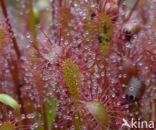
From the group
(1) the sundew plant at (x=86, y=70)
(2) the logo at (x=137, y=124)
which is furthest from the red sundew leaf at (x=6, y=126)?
(2) the logo at (x=137, y=124)

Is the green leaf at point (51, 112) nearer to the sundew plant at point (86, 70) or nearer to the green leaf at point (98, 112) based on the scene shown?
the sundew plant at point (86, 70)

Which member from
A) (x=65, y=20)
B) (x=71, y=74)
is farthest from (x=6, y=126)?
(x=65, y=20)

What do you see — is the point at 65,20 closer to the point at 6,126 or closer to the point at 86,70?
the point at 86,70

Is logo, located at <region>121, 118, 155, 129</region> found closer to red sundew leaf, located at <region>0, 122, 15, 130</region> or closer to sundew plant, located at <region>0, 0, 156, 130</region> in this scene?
sundew plant, located at <region>0, 0, 156, 130</region>

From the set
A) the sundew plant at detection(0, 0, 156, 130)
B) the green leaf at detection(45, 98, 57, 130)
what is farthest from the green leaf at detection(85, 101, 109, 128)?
the green leaf at detection(45, 98, 57, 130)

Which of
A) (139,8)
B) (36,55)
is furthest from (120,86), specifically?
(139,8)

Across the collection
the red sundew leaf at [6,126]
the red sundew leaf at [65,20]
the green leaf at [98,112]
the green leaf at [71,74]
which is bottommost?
the red sundew leaf at [6,126]

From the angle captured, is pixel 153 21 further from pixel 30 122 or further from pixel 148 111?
pixel 30 122

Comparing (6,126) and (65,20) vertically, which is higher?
(65,20)

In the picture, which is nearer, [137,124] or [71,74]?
[71,74]
